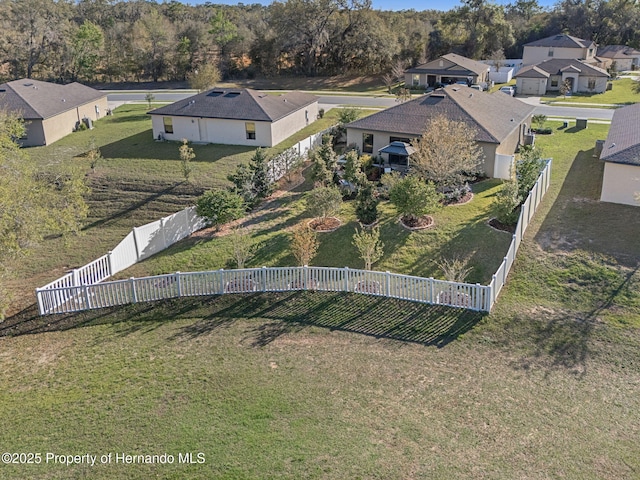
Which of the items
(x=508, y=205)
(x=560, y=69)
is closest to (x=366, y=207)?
(x=508, y=205)

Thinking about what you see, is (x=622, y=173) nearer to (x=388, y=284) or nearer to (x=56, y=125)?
(x=388, y=284)

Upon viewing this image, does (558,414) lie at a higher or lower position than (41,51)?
lower

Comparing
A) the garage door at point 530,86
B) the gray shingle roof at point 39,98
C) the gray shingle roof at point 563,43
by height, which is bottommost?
the garage door at point 530,86

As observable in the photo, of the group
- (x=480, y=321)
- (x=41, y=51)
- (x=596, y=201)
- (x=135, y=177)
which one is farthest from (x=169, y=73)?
(x=480, y=321)

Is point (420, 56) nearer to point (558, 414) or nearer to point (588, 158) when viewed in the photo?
point (588, 158)

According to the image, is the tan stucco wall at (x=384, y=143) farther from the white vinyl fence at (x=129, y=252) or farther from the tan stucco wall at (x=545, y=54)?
the tan stucco wall at (x=545, y=54)

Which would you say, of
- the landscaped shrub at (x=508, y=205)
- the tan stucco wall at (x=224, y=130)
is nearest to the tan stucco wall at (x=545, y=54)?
the tan stucco wall at (x=224, y=130)

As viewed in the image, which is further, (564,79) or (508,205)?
(564,79)
